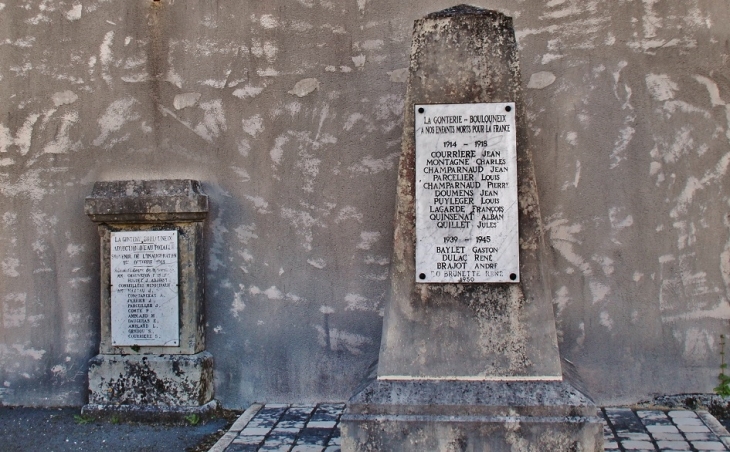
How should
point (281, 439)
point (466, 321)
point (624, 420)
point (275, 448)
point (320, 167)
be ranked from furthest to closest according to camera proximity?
point (320, 167) < point (624, 420) < point (281, 439) < point (275, 448) < point (466, 321)

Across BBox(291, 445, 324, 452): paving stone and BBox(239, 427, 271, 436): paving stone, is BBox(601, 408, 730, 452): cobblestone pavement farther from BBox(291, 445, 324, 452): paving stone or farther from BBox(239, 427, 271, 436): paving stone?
BBox(239, 427, 271, 436): paving stone

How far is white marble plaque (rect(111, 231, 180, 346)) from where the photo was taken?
493 centimetres

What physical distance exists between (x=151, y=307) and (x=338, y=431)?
1687mm

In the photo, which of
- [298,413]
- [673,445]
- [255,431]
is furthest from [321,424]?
[673,445]

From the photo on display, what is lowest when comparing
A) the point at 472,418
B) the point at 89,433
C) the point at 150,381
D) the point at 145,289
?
the point at 89,433

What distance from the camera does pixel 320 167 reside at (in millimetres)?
5059

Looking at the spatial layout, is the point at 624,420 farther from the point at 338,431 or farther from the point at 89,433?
the point at 89,433

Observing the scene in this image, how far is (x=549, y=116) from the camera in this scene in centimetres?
490

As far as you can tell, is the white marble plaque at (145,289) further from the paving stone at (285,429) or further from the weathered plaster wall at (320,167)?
the paving stone at (285,429)

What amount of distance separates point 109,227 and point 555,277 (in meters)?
3.34

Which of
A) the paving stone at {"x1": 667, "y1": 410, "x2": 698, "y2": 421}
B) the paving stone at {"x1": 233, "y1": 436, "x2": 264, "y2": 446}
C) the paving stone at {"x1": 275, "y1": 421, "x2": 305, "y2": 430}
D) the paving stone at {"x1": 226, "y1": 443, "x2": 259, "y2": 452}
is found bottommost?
the paving stone at {"x1": 226, "y1": 443, "x2": 259, "y2": 452}

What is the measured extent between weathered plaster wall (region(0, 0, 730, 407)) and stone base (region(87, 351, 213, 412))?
0.83 feet

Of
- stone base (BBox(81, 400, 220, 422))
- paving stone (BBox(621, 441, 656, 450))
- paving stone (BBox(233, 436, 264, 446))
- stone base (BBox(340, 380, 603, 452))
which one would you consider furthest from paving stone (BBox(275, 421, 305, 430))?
paving stone (BBox(621, 441, 656, 450))

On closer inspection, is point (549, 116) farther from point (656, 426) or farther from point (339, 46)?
point (656, 426)
